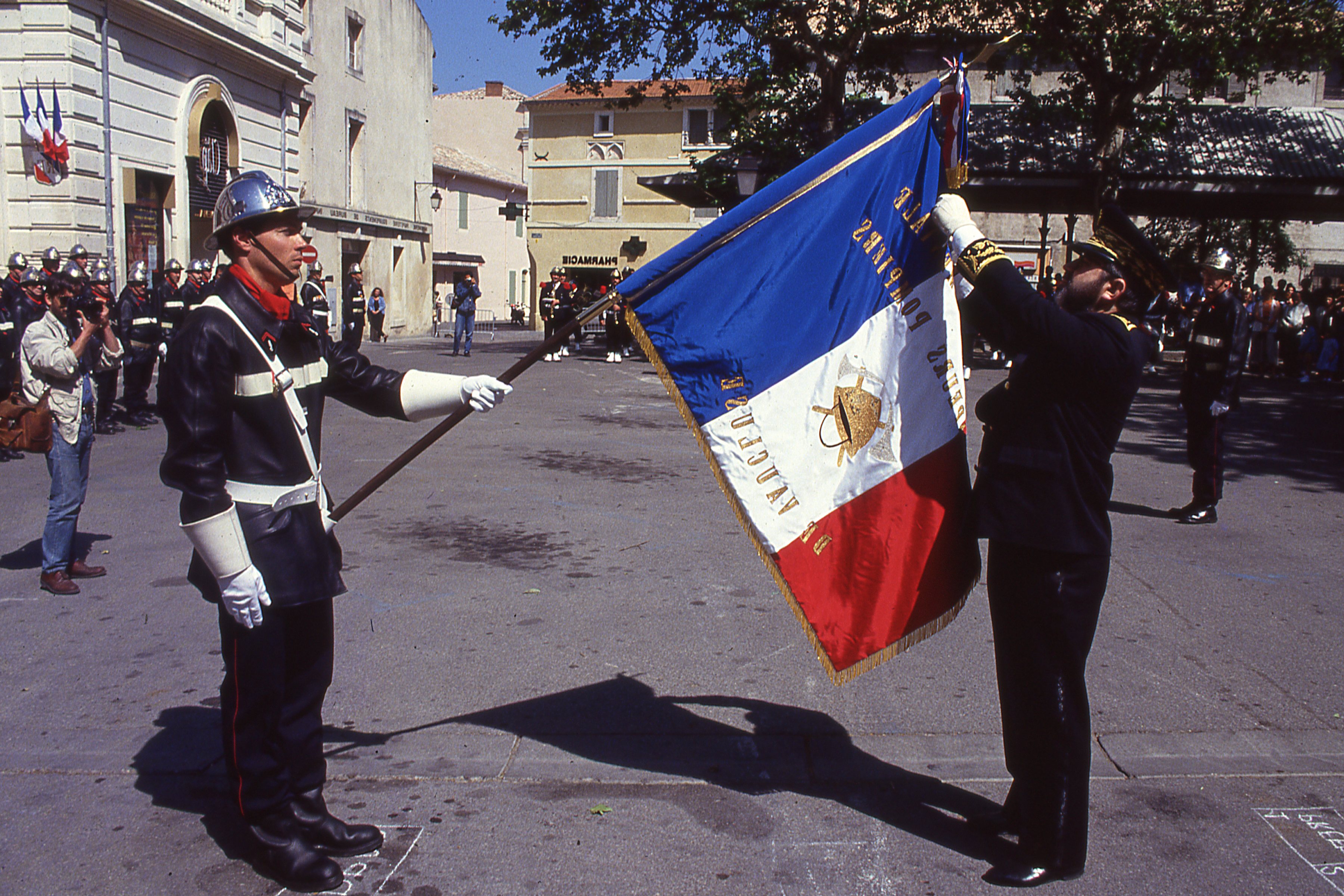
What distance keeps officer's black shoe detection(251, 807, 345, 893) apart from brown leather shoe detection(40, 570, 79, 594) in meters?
3.58

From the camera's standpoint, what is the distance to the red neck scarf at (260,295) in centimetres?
322

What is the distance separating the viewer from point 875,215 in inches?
145

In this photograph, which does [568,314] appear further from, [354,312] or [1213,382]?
[1213,382]

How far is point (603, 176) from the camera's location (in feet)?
171

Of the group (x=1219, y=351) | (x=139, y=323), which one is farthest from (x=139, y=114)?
(x=1219, y=351)

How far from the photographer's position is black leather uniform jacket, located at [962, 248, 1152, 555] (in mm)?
3111

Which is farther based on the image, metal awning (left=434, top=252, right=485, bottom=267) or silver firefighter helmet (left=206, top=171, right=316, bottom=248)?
metal awning (left=434, top=252, right=485, bottom=267)

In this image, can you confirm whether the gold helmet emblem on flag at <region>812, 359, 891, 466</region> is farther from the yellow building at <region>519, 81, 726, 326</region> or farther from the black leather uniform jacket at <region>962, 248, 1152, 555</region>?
the yellow building at <region>519, 81, 726, 326</region>

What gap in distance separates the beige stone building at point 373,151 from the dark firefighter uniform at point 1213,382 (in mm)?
25387

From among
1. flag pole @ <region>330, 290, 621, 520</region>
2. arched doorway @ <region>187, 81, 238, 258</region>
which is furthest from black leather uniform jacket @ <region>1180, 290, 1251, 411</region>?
arched doorway @ <region>187, 81, 238, 258</region>

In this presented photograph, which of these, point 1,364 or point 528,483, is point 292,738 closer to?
point 528,483

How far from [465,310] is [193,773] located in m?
22.1

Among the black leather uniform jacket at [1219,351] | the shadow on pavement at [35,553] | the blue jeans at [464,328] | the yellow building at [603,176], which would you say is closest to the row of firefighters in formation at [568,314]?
the blue jeans at [464,328]

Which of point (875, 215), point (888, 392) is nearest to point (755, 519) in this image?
point (888, 392)
